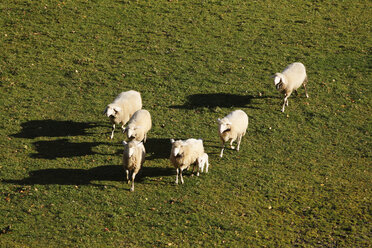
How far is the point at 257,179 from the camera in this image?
18.9 metres

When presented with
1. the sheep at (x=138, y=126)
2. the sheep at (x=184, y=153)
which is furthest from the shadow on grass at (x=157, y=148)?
the sheep at (x=184, y=153)

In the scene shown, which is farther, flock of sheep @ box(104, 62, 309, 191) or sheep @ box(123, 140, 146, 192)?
flock of sheep @ box(104, 62, 309, 191)

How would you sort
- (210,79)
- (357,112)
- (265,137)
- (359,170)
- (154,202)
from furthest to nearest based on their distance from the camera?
(210,79) < (357,112) < (265,137) < (359,170) < (154,202)

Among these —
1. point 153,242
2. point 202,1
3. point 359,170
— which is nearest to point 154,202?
point 153,242

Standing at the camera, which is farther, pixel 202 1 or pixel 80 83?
pixel 202 1

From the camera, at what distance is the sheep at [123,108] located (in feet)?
67.1

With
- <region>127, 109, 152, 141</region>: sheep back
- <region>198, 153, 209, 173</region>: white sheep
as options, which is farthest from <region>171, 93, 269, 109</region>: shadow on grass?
<region>198, 153, 209, 173</region>: white sheep

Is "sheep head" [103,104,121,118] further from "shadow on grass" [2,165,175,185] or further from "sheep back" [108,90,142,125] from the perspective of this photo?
"shadow on grass" [2,165,175,185]

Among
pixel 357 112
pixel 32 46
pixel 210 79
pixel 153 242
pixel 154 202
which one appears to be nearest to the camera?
pixel 153 242

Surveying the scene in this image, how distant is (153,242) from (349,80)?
672 inches

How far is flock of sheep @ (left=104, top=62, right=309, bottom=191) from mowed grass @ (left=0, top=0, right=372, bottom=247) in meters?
0.78

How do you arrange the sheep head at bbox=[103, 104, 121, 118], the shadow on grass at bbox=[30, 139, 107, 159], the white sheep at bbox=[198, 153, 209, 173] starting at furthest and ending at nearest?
the sheep head at bbox=[103, 104, 121, 118] → the shadow on grass at bbox=[30, 139, 107, 159] → the white sheep at bbox=[198, 153, 209, 173]

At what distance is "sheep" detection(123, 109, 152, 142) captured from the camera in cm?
1894

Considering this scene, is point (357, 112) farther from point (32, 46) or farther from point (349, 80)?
point (32, 46)
